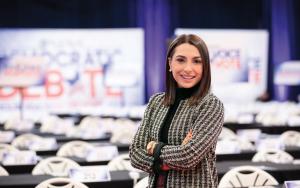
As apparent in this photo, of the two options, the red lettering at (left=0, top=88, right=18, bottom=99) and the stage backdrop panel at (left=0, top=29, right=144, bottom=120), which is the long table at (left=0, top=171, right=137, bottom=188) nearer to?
the stage backdrop panel at (left=0, top=29, right=144, bottom=120)

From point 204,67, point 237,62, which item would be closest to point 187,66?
point 204,67

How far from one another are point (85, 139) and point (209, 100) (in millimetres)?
6185

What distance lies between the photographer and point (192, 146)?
2008 millimetres

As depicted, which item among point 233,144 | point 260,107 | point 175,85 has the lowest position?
point 260,107

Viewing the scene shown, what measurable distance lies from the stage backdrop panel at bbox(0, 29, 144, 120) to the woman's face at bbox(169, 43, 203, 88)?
14.1 metres

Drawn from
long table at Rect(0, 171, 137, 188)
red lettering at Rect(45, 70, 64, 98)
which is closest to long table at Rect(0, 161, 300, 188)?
long table at Rect(0, 171, 137, 188)

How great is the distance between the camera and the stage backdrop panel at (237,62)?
17.1 m

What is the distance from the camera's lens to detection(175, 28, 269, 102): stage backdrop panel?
1714cm

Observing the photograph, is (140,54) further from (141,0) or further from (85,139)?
(85,139)

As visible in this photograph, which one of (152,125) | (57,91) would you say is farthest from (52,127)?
(152,125)

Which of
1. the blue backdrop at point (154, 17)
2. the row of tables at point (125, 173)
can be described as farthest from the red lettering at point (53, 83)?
the row of tables at point (125, 173)

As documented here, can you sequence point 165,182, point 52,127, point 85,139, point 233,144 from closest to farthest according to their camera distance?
point 165,182 < point 233,144 < point 85,139 < point 52,127

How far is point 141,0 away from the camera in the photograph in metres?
16.5

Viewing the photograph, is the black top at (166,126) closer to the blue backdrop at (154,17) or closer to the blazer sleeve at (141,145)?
the blazer sleeve at (141,145)
